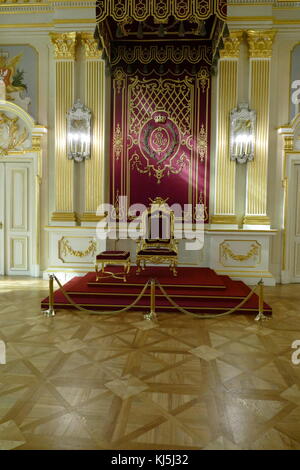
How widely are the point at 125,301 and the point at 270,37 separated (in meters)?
5.21

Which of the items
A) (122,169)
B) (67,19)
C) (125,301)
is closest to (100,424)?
(125,301)

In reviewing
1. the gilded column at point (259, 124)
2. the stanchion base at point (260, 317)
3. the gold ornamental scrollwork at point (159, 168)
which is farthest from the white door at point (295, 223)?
the stanchion base at point (260, 317)

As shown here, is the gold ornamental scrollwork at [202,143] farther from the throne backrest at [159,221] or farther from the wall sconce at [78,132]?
the wall sconce at [78,132]

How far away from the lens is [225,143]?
6.79 meters

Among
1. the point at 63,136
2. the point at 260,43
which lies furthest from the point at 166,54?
the point at 63,136

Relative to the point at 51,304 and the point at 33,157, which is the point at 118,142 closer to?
the point at 33,157

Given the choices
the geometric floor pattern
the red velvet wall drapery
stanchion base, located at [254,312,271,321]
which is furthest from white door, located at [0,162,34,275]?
stanchion base, located at [254,312,271,321]

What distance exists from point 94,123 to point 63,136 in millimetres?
629

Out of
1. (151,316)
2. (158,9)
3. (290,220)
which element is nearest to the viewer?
(151,316)

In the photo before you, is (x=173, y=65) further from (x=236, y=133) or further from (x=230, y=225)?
(x=230, y=225)

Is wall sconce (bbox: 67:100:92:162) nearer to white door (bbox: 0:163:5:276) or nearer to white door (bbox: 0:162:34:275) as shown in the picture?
white door (bbox: 0:162:34:275)

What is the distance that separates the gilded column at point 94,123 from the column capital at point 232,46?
221 centimetres

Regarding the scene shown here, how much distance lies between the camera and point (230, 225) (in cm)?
675

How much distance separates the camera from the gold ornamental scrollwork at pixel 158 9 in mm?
4914
